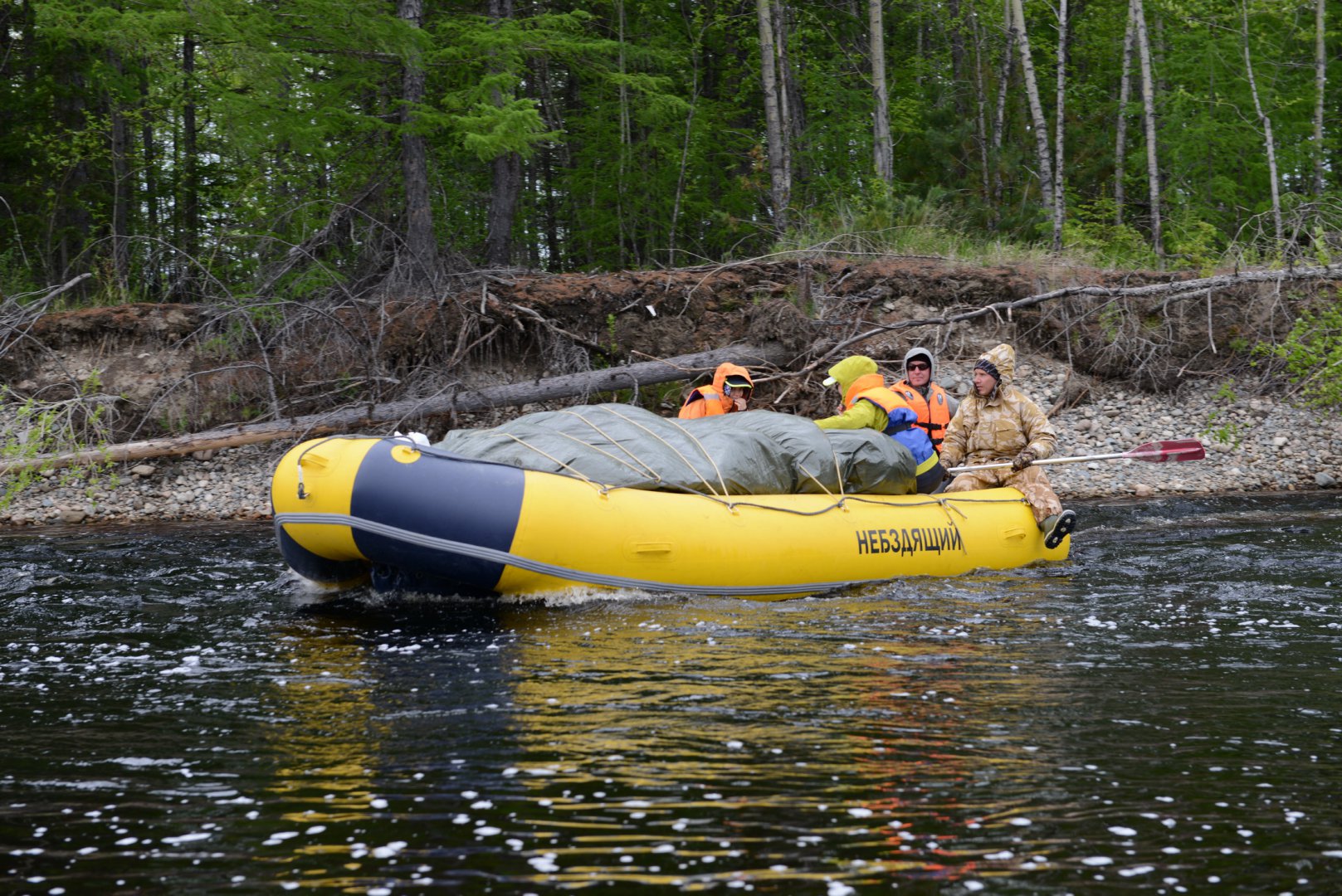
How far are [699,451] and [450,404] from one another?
5710 mm

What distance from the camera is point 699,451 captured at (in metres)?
7.16

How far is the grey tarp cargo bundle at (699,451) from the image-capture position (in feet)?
22.5

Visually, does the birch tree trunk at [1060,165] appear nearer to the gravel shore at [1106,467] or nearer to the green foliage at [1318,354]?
the gravel shore at [1106,467]

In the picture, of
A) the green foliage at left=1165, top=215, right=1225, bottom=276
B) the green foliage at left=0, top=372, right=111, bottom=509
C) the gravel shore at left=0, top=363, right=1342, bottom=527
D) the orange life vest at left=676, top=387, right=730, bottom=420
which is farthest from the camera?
the green foliage at left=1165, top=215, right=1225, bottom=276

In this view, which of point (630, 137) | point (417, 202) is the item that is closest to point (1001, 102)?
point (630, 137)

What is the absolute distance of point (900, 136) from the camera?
63.4ft

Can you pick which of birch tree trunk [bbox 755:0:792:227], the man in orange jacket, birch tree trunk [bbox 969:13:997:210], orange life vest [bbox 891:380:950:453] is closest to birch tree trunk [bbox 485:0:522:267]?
birch tree trunk [bbox 755:0:792:227]

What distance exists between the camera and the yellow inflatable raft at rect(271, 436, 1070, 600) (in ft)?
20.6

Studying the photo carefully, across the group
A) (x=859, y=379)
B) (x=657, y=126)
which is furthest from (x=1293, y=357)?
(x=657, y=126)

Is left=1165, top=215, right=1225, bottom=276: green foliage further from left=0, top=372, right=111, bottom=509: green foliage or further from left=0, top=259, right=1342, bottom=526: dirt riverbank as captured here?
left=0, top=372, right=111, bottom=509: green foliage

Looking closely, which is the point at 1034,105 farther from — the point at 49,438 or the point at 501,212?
the point at 49,438

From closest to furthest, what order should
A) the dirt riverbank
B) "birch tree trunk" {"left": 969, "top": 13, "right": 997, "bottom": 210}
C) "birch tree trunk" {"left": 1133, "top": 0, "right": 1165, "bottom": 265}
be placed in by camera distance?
the dirt riverbank < "birch tree trunk" {"left": 1133, "top": 0, "right": 1165, "bottom": 265} < "birch tree trunk" {"left": 969, "top": 13, "right": 997, "bottom": 210}

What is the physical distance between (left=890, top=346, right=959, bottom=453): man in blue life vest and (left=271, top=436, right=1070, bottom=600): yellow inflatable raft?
120 cm

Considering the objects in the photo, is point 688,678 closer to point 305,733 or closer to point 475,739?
point 475,739
